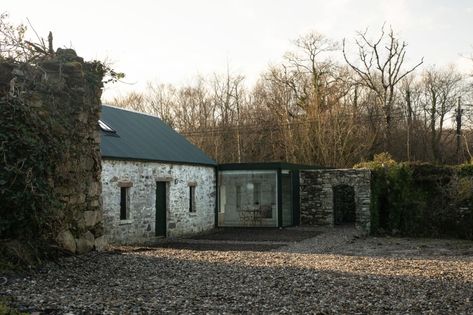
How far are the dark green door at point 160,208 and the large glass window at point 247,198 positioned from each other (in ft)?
16.6

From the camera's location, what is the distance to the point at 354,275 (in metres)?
8.82

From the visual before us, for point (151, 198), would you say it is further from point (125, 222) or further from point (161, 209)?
point (125, 222)

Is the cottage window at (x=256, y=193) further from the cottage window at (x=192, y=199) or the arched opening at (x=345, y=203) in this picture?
the arched opening at (x=345, y=203)

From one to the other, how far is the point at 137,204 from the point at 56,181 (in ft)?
26.8

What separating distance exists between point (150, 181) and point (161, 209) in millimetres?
1426

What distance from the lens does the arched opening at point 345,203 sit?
79.5 feet

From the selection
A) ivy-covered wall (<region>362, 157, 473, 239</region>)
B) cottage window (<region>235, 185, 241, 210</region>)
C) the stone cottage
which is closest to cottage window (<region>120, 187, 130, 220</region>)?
the stone cottage

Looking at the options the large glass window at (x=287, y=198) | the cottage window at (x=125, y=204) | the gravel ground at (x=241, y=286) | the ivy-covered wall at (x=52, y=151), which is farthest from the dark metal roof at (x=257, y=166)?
the ivy-covered wall at (x=52, y=151)

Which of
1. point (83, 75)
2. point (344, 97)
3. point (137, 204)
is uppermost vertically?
point (344, 97)

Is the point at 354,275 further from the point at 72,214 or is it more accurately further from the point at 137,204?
the point at 137,204

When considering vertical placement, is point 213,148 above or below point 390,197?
above

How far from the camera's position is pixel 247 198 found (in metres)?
23.0

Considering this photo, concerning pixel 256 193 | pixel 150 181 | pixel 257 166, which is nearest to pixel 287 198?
pixel 256 193

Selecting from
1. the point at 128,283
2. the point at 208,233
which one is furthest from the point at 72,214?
the point at 208,233
